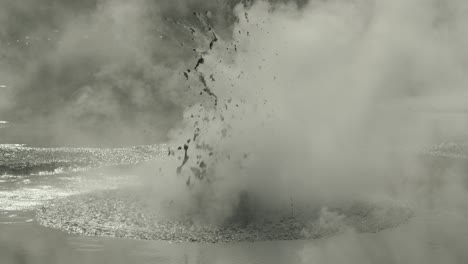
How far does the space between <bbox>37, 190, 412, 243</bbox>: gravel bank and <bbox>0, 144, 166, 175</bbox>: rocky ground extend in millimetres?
7456

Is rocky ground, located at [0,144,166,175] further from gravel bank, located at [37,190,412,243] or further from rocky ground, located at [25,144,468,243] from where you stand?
gravel bank, located at [37,190,412,243]

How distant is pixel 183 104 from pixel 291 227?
2872cm

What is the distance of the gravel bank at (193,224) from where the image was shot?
1628 centimetres

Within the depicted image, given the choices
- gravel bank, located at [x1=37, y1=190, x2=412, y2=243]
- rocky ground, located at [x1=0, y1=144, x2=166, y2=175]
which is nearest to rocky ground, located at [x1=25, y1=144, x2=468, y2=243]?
gravel bank, located at [x1=37, y1=190, x2=412, y2=243]

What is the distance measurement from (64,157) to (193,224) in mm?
13473

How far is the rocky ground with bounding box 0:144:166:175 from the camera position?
2642cm

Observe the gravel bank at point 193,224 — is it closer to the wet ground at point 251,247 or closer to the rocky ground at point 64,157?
the wet ground at point 251,247

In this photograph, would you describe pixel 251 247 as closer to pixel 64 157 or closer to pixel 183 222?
pixel 183 222

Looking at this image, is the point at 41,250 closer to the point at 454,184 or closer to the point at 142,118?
the point at 454,184

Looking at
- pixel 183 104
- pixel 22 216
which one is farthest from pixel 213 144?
pixel 183 104

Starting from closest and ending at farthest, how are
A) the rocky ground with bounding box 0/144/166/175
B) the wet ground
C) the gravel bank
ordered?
the wet ground < the gravel bank < the rocky ground with bounding box 0/144/166/175

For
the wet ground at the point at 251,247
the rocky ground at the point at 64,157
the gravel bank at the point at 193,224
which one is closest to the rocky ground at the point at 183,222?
the gravel bank at the point at 193,224

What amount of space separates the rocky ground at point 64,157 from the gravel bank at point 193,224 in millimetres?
7456

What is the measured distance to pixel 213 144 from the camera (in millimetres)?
21281
